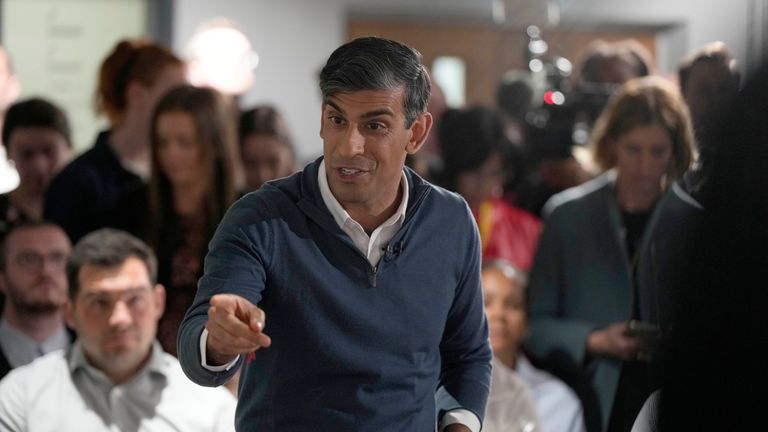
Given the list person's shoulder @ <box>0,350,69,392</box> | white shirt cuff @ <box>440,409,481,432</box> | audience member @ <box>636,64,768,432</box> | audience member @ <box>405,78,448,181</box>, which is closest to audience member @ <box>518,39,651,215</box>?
audience member @ <box>405,78,448,181</box>

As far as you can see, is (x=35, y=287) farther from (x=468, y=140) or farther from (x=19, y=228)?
(x=468, y=140)

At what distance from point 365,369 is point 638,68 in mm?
2167

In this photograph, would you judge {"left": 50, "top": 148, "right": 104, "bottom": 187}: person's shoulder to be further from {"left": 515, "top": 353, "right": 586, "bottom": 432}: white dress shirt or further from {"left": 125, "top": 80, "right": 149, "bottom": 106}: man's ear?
{"left": 515, "top": 353, "right": 586, "bottom": 432}: white dress shirt

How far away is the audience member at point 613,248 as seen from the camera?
6.77 ft

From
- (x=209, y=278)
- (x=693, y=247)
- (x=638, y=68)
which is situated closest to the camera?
(x=693, y=247)

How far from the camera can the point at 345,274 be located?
1.41 meters

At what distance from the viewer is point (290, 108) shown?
17.6 feet

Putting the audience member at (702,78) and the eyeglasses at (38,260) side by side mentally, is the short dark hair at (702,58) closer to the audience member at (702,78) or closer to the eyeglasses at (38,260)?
the audience member at (702,78)

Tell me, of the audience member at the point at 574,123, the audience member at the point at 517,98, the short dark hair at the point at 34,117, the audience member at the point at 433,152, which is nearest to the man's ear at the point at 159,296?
the audience member at the point at 433,152

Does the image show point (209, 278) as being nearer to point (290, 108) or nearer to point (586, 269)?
point (586, 269)

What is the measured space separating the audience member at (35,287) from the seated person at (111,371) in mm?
225

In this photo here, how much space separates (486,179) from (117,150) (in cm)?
83

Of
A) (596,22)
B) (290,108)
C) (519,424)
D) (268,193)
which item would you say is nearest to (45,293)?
(519,424)

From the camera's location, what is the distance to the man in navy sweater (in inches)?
54.0
